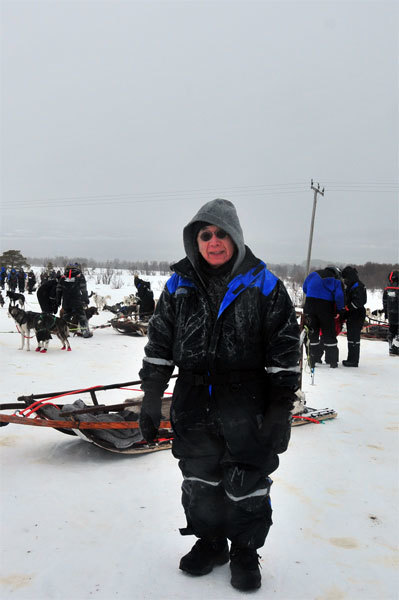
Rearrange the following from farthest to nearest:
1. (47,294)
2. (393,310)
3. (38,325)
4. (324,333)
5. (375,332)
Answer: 1. (375,332)
2. (47,294)
3. (393,310)
4. (38,325)
5. (324,333)

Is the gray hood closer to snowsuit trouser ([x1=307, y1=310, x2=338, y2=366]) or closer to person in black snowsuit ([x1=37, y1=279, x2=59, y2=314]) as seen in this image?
snowsuit trouser ([x1=307, y1=310, x2=338, y2=366])

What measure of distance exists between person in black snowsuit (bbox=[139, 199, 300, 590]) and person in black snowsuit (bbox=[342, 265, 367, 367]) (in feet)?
19.1

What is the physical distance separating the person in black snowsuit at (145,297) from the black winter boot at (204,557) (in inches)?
364

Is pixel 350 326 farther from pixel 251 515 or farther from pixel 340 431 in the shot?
pixel 251 515

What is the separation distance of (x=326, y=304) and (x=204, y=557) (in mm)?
5508

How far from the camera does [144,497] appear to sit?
102 inches

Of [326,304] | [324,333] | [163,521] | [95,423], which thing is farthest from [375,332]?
[163,521]

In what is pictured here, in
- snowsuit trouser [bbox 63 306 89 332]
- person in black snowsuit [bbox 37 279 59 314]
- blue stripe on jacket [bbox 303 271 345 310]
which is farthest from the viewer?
person in black snowsuit [bbox 37 279 59 314]

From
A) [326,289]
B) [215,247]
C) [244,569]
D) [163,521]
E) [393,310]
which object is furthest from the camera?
[393,310]

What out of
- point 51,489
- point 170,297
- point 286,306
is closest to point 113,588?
point 51,489

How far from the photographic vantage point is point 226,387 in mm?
1834

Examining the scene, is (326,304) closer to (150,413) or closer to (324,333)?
(324,333)

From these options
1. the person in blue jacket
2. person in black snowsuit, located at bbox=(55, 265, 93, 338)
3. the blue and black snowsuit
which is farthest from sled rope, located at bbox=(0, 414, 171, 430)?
person in black snowsuit, located at bbox=(55, 265, 93, 338)

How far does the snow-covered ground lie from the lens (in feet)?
Result: 6.00
